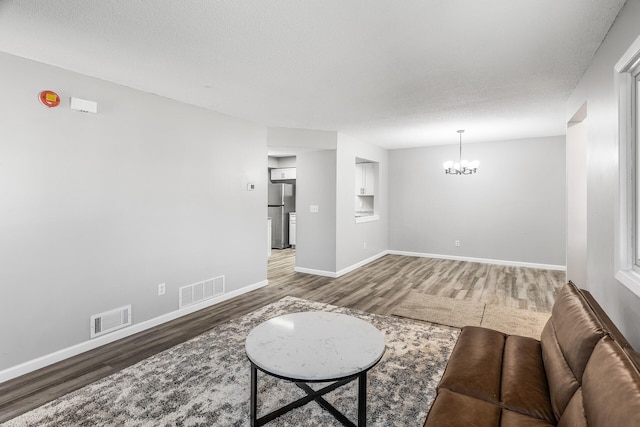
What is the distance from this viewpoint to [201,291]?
3.99 meters

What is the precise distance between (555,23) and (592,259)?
1.80 metres

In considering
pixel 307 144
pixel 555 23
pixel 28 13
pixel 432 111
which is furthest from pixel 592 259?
pixel 28 13

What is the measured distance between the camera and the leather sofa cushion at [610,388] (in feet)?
3.09

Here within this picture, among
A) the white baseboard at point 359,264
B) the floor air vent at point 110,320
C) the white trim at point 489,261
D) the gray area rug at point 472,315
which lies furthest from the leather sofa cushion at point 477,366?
the white trim at point 489,261

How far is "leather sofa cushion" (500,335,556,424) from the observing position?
1.41 metres

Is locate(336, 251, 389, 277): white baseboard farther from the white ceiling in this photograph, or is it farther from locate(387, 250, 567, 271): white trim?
the white ceiling

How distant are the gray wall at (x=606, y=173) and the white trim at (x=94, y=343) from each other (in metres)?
3.86

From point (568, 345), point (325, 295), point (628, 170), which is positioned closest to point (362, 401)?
point (568, 345)

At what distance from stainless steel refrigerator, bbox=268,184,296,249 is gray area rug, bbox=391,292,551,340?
507cm

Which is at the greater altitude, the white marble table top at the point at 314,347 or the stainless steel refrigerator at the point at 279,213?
the stainless steel refrigerator at the point at 279,213

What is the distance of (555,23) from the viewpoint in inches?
84.2

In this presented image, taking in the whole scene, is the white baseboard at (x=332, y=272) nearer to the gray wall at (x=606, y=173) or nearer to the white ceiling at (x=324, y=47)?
the white ceiling at (x=324, y=47)

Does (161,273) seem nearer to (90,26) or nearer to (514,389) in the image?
(90,26)

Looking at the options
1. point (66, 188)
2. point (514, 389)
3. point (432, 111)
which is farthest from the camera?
point (432, 111)
